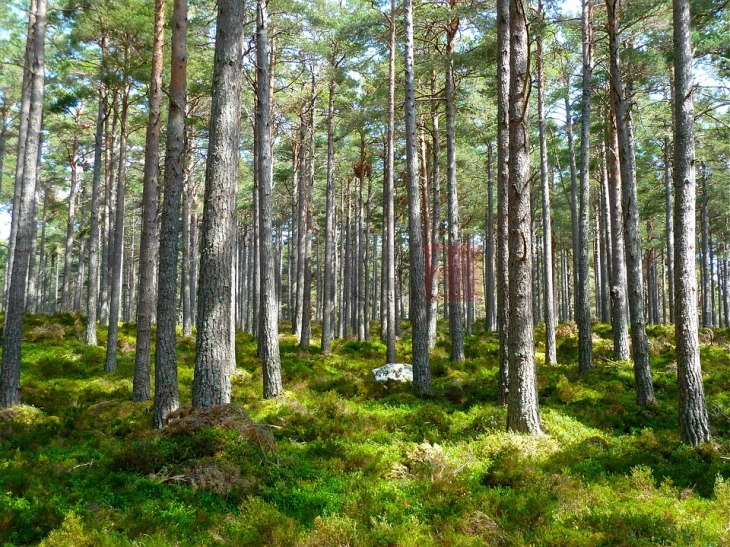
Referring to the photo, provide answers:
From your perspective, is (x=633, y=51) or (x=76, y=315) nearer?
(x=633, y=51)

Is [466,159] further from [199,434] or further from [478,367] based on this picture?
[199,434]

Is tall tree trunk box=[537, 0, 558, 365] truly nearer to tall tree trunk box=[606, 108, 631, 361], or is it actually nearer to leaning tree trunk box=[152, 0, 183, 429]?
tall tree trunk box=[606, 108, 631, 361]

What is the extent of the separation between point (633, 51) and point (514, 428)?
12273mm

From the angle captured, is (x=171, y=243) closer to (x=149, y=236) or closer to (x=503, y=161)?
(x=149, y=236)

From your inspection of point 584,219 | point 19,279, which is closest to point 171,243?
point 19,279

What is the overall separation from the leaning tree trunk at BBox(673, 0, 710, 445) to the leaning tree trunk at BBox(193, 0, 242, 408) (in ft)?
22.9

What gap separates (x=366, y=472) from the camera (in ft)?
20.2

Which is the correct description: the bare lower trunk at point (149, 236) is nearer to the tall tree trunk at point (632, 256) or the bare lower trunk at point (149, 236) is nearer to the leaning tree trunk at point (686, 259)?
the leaning tree trunk at point (686, 259)

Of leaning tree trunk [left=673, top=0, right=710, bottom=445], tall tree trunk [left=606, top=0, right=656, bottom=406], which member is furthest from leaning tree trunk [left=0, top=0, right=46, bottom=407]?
tall tree trunk [left=606, top=0, right=656, bottom=406]

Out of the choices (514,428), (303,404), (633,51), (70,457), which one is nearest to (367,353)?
(303,404)

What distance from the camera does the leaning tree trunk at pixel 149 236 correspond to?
9945 mm

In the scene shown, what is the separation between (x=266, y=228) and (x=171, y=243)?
2851 millimetres

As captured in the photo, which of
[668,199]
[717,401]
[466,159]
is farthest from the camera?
[466,159]

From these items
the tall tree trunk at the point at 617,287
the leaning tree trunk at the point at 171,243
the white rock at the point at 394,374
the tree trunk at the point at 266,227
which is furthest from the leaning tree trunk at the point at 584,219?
the leaning tree trunk at the point at 171,243
